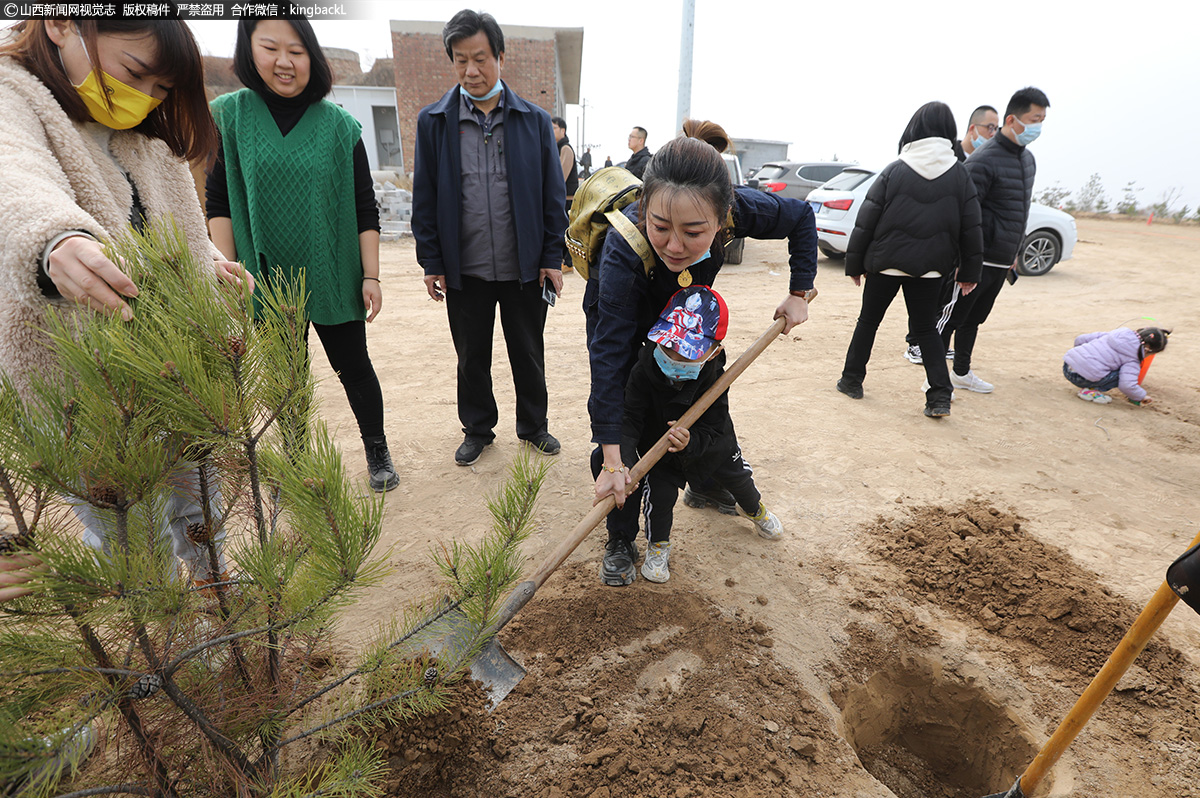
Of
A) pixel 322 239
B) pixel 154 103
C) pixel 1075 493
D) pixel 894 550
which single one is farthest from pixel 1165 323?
pixel 154 103

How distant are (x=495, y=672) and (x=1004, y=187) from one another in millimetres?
4814

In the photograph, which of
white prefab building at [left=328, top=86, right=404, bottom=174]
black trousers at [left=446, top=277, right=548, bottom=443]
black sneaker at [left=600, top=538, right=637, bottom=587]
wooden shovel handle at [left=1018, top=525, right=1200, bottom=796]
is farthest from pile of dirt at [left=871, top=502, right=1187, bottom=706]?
white prefab building at [left=328, top=86, right=404, bottom=174]

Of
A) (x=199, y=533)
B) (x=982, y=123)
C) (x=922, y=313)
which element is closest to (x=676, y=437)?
(x=199, y=533)

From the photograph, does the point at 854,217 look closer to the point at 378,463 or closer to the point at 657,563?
the point at 657,563

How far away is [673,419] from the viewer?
2189mm

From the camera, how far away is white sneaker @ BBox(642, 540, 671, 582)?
2424 millimetres

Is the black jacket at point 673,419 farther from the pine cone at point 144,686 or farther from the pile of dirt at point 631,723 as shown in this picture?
the pine cone at point 144,686

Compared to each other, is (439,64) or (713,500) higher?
(439,64)

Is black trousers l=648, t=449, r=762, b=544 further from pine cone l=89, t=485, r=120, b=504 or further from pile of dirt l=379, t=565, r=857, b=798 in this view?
pine cone l=89, t=485, r=120, b=504

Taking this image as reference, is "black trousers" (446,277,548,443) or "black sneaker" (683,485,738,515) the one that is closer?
"black sneaker" (683,485,738,515)

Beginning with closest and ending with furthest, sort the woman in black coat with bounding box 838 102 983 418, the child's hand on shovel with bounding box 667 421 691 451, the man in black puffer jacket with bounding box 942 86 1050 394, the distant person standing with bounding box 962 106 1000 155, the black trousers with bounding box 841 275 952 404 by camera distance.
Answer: the child's hand on shovel with bounding box 667 421 691 451
the woman in black coat with bounding box 838 102 983 418
the black trousers with bounding box 841 275 952 404
the man in black puffer jacket with bounding box 942 86 1050 394
the distant person standing with bounding box 962 106 1000 155

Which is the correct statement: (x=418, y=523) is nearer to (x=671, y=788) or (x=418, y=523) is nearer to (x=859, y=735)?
(x=671, y=788)

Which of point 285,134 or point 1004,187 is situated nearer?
point 285,134

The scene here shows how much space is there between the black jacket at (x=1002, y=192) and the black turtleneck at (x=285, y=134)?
4200 mm
